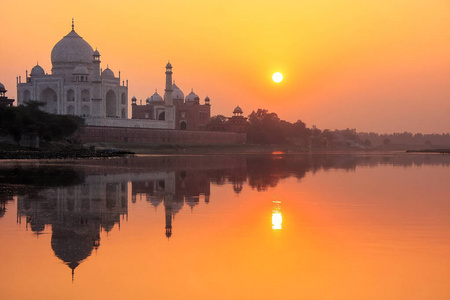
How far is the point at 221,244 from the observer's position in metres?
9.32

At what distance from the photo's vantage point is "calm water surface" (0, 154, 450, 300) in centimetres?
689

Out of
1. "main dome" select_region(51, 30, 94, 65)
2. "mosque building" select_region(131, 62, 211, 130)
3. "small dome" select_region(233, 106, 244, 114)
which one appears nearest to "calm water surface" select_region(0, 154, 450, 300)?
"main dome" select_region(51, 30, 94, 65)

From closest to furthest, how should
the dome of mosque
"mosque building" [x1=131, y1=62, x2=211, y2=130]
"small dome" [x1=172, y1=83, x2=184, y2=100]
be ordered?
1. the dome of mosque
2. "mosque building" [x1=131, y1=62, x2=211, y2=130]
3. "small dome" [x1=172, y1=83, x2=184, y2=100]

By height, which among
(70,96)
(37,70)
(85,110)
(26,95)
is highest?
(37,70)

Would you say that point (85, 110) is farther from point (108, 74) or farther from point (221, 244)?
point (221, 244)

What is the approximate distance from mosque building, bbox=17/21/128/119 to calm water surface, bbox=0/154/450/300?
46.9 m

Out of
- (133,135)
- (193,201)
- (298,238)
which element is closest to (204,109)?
(133,135)

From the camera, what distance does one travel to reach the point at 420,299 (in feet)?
21.3

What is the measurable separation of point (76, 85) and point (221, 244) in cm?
5822

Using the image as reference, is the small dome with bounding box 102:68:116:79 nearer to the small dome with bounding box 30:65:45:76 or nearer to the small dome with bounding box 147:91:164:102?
the small dome with bounding box 30:65:45:76

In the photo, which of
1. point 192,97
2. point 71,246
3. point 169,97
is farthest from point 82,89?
point 71,246

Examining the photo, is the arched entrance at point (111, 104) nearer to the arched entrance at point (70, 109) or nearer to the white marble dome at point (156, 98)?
the arched entrance at point (70, 109)

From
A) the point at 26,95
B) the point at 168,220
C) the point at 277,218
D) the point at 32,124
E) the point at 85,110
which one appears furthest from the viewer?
the point at 26,95

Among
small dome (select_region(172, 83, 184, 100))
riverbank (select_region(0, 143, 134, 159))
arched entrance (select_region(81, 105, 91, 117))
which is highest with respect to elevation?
small dome (select_region(172, 83, 184, 100))
